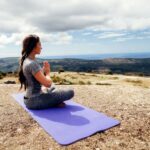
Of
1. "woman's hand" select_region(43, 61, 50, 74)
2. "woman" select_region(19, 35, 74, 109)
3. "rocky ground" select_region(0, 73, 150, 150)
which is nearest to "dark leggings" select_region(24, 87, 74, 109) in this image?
"woman" select_region(19, 35, 74, 109)

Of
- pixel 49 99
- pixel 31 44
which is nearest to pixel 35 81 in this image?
pixel 49 99

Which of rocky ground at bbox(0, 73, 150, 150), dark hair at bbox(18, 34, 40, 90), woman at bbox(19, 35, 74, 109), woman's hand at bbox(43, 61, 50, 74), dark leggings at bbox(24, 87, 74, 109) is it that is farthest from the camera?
woman's hand at bbox(43, 61, 50, 74)

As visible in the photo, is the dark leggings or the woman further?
the dark leggings

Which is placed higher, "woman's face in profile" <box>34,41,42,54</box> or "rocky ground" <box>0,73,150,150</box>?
"woman's face in profile" <box>34,41,42,54</box>

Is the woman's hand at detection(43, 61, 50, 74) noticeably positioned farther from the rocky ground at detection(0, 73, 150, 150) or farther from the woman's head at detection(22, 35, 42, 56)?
the rocky ground at detection(0, 73, 150, 150)

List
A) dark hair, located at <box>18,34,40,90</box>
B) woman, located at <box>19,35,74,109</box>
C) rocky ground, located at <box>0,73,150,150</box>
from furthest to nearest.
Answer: dark hair, located at <box>18,34,40,90</box>
woman, located at <box>19,35,74,109</box>
rocky ground, located at <box>0,73,150,150</box>

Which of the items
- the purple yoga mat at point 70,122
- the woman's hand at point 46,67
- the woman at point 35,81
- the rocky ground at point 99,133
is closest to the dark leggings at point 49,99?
the woman at point 35,81

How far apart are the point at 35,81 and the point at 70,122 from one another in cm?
205

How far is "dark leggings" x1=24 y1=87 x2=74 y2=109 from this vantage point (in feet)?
27.8

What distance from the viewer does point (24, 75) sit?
8352 mm

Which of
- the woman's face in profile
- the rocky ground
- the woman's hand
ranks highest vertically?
the woman's face in profile

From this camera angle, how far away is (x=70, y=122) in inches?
288

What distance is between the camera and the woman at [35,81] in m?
7.85

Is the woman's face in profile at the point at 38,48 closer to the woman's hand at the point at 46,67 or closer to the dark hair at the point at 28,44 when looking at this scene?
the dark hair at the point at 28,44
